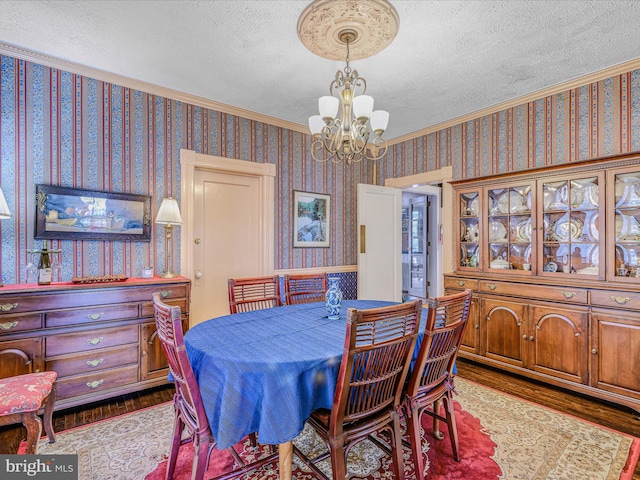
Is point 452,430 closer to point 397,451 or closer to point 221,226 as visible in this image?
point 397,451

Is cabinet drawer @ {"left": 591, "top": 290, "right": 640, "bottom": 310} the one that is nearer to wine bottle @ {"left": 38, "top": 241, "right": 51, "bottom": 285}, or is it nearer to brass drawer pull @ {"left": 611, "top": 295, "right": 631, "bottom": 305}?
brass drawer pull @ {"left": 611, "top": 295, "right": 631, "bottom": 305}

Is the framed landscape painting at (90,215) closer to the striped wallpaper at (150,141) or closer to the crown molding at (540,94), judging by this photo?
the striped wallpaper at (150,141)

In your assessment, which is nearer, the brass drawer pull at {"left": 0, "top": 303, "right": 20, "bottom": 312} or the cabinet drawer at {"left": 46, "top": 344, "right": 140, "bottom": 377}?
the brass drawer pull at {"left": 0, "top": 303, "right": 20, "bottom": 312}

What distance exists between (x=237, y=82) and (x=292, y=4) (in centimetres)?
111

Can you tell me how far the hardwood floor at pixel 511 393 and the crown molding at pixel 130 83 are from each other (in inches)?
106

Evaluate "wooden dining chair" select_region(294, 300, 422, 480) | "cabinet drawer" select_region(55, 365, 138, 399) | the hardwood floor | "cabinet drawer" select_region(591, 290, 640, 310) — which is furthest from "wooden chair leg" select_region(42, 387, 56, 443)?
"cabinet drawer" select_region(591, 290, 640, 310)

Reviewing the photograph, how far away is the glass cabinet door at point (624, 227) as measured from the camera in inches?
101

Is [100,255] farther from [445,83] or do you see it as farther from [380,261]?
[445,83]

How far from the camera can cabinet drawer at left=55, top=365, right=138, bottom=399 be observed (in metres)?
2.34

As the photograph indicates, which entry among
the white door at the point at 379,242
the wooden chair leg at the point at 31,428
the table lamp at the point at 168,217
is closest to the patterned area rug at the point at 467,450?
the wooden chair leg at the point at 31,428

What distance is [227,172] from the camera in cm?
354

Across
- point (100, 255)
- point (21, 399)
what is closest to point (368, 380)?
point (21, 399)

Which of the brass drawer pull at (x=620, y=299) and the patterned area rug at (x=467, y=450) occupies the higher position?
the brass drawer pull at (x=620, y=299)

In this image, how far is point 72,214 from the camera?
2.63 meters
